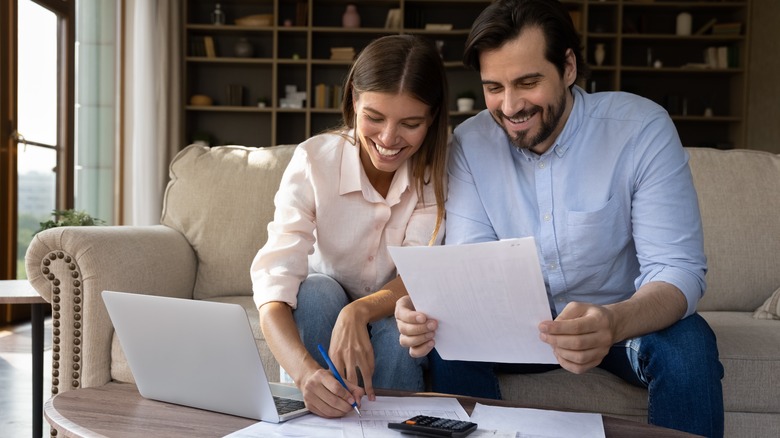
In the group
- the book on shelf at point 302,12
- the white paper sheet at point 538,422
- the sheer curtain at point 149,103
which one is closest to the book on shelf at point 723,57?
the book on shelf at point 302,12

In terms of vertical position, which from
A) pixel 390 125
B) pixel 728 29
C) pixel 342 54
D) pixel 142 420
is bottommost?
pixel 142 420

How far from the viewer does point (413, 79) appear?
151 centimetres

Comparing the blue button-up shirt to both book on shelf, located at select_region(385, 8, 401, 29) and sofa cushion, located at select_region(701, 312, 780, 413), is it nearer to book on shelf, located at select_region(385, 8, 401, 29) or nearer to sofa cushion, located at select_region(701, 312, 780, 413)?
sofa cushion, located at select_region(701, 312, 780, 413)

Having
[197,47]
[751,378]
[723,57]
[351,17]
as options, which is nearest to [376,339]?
[751,378]

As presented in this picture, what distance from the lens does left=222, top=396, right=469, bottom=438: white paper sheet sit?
1.02m

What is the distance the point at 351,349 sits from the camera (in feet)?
4.37

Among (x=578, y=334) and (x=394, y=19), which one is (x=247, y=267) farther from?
(x=394, y=19)

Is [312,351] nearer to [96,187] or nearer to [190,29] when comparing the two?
[96,187]

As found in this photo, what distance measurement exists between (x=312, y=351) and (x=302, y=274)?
150mm

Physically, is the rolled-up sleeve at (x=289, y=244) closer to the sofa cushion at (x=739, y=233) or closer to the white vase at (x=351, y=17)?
the sofa cushion at (x=739, y=233)

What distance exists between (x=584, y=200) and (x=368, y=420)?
0.71 metres

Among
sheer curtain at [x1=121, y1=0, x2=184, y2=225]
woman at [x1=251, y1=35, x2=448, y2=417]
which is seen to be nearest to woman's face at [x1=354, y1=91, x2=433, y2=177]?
woman at [x1=251, y1=35, x2=448, y2=417]

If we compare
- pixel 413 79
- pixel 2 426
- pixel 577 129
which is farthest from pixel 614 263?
pixel 2 426

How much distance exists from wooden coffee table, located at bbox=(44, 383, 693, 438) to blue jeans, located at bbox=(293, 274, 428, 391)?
0.29m
